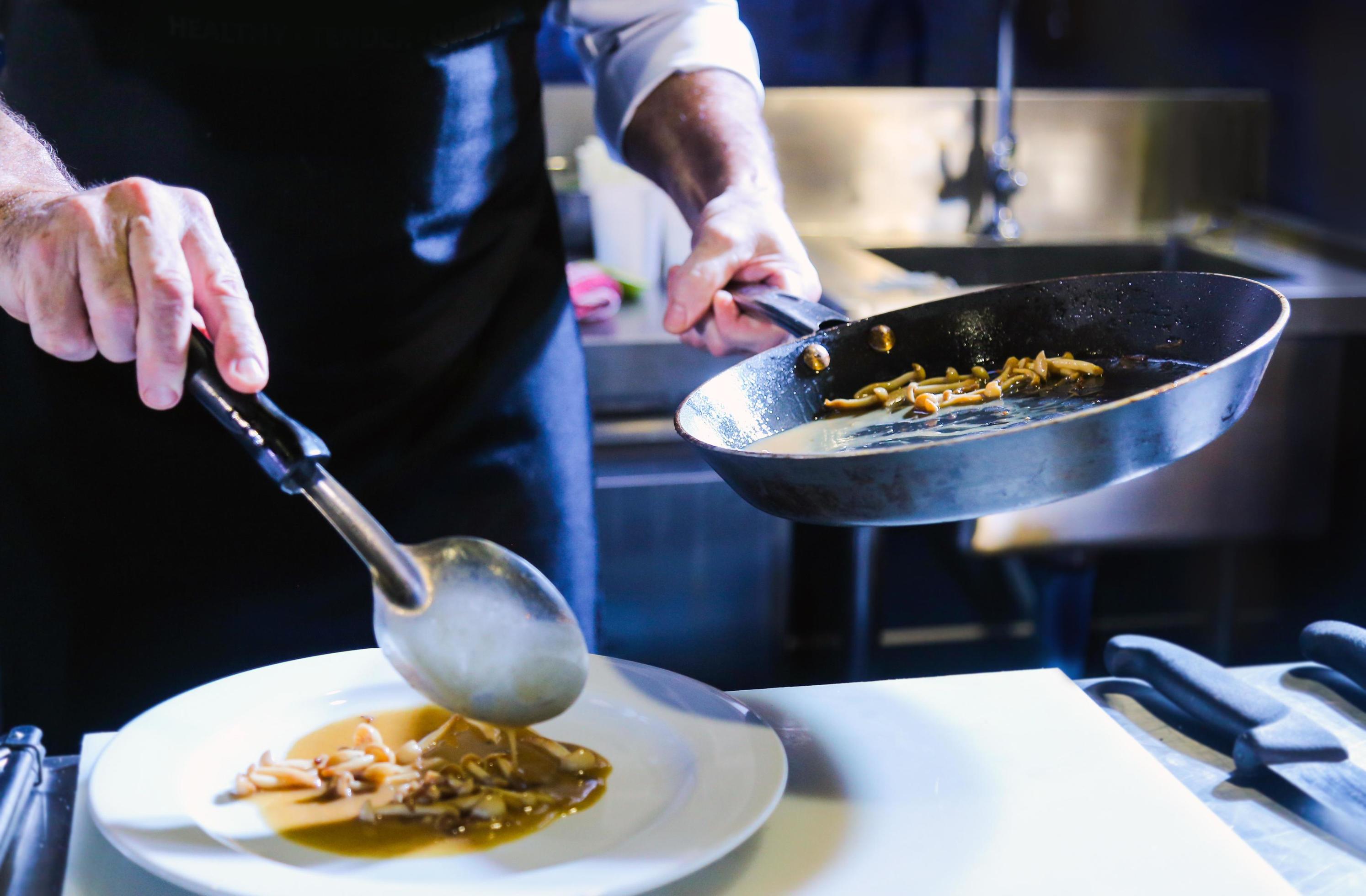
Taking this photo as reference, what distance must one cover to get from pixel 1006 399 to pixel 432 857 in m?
0.51

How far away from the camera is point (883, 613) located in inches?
106

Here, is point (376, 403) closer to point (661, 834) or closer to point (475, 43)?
point (475, 43)

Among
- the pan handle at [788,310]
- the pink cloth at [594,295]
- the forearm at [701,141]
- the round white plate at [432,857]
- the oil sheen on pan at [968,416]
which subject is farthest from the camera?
the pink cloth at [594,295]

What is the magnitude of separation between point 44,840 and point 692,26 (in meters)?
0.99

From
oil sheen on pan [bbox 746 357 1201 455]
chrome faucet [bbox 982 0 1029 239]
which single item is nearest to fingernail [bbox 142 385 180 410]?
oil sheen on pan [bbox 746 357 1201 455]

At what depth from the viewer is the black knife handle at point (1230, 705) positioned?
80 cm

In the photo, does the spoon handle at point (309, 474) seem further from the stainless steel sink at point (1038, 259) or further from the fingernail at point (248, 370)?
the stainless steel sink at point (1038, 259)

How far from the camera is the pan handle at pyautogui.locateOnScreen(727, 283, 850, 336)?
3.24 feet

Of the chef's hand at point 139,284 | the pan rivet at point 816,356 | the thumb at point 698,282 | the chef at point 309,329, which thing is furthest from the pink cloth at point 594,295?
the chef's hand at point 139,284

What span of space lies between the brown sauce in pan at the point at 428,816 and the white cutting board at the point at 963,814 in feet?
0.24

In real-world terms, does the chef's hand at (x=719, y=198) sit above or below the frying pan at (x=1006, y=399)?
above

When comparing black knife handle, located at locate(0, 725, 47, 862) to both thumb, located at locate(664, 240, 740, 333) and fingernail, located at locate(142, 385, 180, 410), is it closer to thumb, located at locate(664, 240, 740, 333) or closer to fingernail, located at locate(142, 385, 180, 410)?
fingernail, located at locate(142, 385, 180, 410)

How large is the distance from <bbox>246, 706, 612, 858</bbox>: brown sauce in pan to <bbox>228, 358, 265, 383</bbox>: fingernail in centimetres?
22

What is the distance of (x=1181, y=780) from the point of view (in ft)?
2.68
